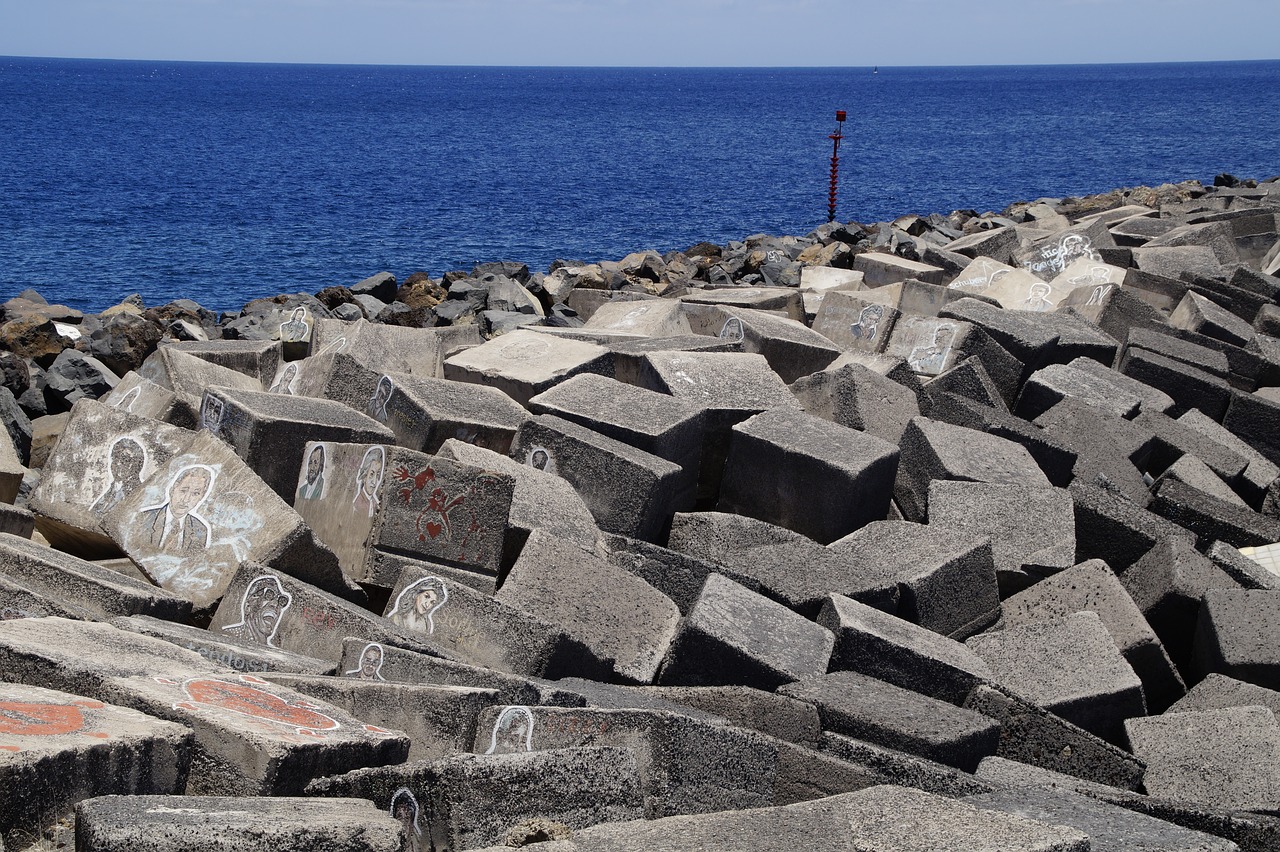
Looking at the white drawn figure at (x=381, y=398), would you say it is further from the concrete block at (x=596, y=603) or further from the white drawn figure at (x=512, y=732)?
the white drawn figure at (x=512, y=732)

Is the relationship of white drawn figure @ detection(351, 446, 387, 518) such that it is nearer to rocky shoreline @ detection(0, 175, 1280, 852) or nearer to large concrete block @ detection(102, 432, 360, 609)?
rocky shoreline @ detection(0, 175, 1280, 852)

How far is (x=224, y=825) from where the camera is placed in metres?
2.15

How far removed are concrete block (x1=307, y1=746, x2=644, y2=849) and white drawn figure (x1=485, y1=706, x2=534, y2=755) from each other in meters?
0.29

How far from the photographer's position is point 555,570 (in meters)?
4.12

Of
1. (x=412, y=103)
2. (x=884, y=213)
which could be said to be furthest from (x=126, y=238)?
(x=412, y=103)

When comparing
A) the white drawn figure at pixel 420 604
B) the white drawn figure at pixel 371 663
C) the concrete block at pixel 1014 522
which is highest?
the white drawn figure at pixel 371 663

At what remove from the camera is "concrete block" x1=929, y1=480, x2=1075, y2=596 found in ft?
16.3

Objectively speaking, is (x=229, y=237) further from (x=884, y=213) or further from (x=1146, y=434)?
(x=1146, y=434)

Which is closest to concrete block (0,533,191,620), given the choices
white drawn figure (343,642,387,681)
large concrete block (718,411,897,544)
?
white drawn figure (343,642,387,681)

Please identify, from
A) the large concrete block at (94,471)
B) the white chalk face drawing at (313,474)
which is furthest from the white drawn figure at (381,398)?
the large concrete block at (94,471)

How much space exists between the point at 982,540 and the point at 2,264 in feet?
81.0

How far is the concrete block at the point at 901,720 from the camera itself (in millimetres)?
3361

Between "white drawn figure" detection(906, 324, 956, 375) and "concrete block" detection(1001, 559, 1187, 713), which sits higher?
"white drawn figure" detection(906, 324, 956, 375)

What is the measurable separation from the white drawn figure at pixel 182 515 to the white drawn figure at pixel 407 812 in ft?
6.04
